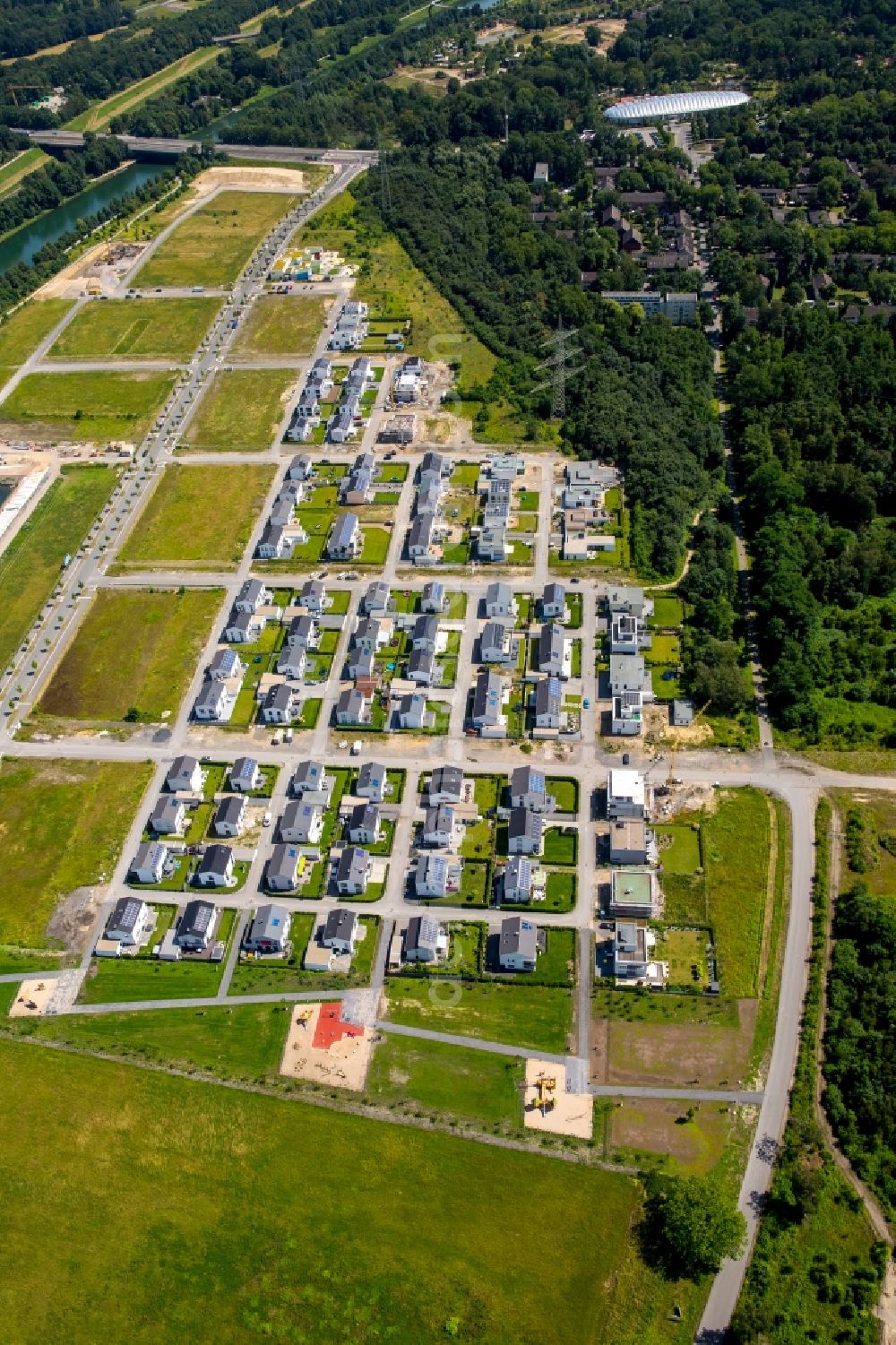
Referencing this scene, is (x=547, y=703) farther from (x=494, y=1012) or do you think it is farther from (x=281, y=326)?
(x=281, y=326)

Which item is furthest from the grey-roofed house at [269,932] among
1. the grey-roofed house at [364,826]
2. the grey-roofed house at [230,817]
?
the grey-roofed house at [230,817]

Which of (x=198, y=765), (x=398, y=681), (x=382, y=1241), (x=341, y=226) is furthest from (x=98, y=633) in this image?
(x=341, y=226)

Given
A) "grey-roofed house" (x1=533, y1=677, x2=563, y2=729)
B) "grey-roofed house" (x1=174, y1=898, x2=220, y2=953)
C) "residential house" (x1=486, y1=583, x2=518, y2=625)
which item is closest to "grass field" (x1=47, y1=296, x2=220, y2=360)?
"residential house" (x1=486, y1=583, x2=518, y2=625)

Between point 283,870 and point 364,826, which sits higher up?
point 364,826

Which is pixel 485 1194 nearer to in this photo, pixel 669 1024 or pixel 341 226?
pixel 669 1024

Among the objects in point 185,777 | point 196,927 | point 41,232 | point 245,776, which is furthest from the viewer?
point 41,232

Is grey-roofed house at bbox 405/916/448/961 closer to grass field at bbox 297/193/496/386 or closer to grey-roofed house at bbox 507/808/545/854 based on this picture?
grey-roofed house at bbox 507/808/545/854

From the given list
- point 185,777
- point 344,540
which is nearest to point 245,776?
point 185,777
